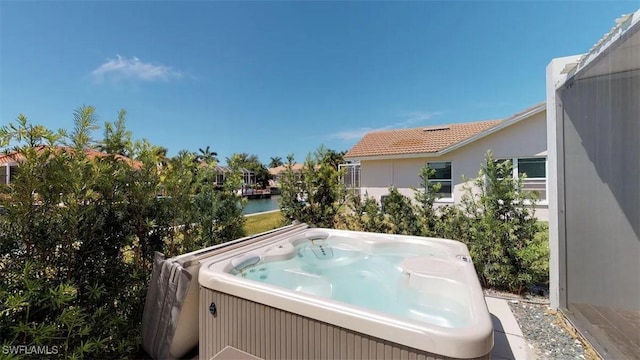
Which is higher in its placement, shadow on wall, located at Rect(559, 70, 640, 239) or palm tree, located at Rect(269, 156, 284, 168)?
palm tree, located at Rect(269, 156, 284, 168)

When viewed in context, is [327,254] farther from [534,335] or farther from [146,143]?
[146,143]

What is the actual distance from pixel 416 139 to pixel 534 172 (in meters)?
4.22

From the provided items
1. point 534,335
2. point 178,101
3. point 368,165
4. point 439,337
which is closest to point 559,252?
point 534,335

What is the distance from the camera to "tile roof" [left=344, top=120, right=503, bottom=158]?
33.6 ft

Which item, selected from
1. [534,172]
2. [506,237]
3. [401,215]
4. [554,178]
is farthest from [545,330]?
[534,172]

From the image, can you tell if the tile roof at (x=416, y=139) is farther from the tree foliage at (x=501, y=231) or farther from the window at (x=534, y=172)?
the tree foliage at (x=501, y=231)

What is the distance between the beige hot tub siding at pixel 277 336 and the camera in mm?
1545

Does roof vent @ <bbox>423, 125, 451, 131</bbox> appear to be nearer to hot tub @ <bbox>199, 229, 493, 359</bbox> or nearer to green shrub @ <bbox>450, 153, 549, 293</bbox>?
green shrub @ <bbox>450, 153, 549, 293</bbox>

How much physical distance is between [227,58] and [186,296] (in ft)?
28.5

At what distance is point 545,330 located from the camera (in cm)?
286

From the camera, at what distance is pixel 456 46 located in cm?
845

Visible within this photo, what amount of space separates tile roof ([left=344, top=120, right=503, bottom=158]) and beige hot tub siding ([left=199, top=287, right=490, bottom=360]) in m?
9.26

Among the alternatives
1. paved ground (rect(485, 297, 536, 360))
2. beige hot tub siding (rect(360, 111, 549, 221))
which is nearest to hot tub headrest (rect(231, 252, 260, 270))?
paved ground (rect(485, 297, 536, 360))

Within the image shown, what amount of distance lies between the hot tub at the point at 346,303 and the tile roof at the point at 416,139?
288 inches
